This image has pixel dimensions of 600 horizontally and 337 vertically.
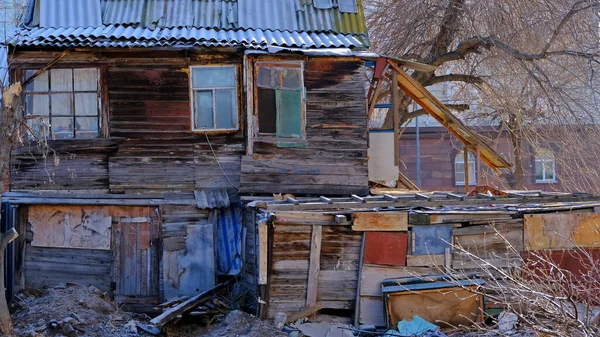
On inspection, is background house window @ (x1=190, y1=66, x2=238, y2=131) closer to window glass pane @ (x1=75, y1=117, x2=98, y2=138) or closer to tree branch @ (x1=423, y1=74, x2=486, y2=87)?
window glass pane @ (x1=75, y1=117, x2=98, y2=138)

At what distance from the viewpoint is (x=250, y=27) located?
47.3ft

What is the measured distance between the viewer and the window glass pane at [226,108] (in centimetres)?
1394

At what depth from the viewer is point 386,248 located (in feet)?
40.2

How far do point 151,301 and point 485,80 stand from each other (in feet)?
30.9

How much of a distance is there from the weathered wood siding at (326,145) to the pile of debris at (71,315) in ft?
11.1

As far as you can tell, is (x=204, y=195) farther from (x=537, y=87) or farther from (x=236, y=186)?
(x=537, y=87)

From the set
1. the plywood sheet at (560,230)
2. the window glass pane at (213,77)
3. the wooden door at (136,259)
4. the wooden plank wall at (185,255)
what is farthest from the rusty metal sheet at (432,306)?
the window glass pane at (213,77)

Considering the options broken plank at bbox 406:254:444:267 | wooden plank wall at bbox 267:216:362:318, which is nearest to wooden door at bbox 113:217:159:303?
wooden plank wall at bbox 267:216:362:318

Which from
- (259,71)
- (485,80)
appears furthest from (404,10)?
(259,71)

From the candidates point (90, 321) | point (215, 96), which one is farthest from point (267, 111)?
point (90, 321)

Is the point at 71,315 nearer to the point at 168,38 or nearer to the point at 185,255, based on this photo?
the point at 185,255

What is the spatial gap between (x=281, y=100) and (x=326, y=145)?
1.14 m

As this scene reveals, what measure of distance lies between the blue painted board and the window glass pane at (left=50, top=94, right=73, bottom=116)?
647 centimetres

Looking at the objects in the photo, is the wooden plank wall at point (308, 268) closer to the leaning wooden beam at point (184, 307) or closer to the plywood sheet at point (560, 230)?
the leaning wooden beam at point (184, 307)
